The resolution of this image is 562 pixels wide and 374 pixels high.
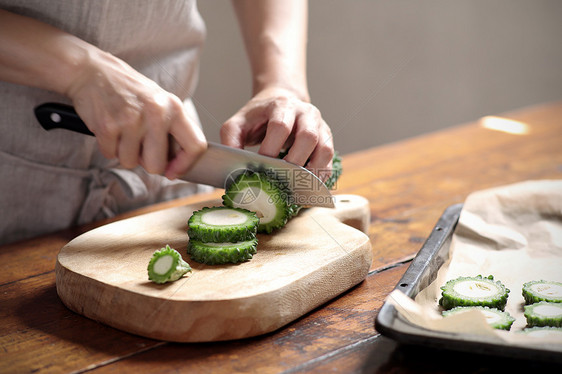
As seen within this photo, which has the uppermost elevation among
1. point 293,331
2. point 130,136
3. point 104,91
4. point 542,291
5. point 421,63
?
point 104,91

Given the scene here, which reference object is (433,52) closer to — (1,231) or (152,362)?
(1,231)

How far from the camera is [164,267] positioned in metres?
1.39

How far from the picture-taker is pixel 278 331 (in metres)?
1.38

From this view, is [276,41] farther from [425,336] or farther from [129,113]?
[425,336]

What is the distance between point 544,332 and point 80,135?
1.51 meters

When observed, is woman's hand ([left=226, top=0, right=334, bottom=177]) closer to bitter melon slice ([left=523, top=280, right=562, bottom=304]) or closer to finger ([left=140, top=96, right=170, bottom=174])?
finger ([left=140, top=96, right=170, bottom=174])

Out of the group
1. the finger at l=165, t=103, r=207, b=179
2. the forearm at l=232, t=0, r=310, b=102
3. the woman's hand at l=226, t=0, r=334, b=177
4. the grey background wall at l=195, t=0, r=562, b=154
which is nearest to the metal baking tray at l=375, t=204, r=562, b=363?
the woman's hand at l=226, t=0, r=334, b=177

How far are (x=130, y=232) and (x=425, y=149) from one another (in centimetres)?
168

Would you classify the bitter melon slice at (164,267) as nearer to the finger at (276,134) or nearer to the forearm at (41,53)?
the finger at (276,134)

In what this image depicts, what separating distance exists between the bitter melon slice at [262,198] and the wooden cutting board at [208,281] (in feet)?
0.16

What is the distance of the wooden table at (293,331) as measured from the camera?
1218mm

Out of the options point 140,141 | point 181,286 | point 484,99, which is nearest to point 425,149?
point 140,141

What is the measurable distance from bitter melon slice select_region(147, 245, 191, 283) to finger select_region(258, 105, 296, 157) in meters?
0.50

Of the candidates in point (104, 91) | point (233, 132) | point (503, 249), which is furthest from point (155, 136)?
point (503, 249)
